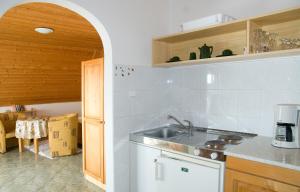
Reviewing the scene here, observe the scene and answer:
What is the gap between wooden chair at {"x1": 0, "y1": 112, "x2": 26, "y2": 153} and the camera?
4.54 metres

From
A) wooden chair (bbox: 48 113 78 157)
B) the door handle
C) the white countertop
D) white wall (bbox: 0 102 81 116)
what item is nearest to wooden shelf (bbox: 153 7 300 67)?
the white countertop

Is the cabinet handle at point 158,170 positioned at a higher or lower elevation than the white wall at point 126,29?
lower

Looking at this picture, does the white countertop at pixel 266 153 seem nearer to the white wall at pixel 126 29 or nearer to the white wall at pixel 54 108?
the white wall at pixel 126 29

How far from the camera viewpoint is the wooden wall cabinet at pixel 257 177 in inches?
50.5

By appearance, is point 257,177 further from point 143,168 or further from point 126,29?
point 126,29

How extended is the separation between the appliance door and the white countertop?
0.52ft

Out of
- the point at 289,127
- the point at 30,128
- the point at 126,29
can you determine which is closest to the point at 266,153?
the point at 289,127

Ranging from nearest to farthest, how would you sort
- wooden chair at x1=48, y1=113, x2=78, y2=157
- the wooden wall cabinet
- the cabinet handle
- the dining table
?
1. the wooden wall cabinet
2. the cabinet handle
3. wooden chair at x1=48, y1=113, x2=78, y2=157
4. the dining table

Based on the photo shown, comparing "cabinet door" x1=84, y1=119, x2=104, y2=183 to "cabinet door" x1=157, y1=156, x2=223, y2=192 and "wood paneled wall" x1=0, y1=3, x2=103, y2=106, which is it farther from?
"wood paneled wall" x1=0, y1=3, x2=103, y2=106

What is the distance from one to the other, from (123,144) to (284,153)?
1.31 metres

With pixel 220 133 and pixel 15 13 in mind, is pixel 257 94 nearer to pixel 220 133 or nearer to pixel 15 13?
pixel 220 133

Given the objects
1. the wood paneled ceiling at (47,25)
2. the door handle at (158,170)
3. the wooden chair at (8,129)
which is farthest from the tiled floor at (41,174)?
the wood paneled ceiling at (47,25)

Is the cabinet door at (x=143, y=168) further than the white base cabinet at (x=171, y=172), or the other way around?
the cabinet door at (x=143, y=168)

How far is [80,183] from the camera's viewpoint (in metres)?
3.09
